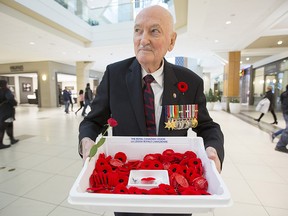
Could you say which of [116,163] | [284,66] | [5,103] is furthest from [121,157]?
[284,66]

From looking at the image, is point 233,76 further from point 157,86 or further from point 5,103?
point 157,86

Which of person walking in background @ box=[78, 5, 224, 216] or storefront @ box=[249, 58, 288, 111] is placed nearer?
person walking in background @ box=[78, 5, 224, 216]

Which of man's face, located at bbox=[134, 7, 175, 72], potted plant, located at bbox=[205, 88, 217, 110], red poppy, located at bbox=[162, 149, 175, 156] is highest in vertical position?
man's face, located at bbox=[134, 7, 175, 72]

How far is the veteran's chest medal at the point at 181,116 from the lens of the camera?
0.92 metres

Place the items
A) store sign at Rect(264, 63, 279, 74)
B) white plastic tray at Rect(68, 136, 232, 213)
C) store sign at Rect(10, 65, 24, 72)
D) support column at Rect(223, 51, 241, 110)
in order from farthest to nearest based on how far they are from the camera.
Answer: store sign at Rect(10, 65, 24, 72)
store sign at Rect(264, 63, 279, 74)
support column at Rect(223, 51, 241, 110)
white plastic tray at Rect(68, 136, 232, 213)

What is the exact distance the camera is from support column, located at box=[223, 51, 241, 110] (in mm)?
10047

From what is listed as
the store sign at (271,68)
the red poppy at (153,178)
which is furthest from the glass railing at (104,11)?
the store sign at (271,68)

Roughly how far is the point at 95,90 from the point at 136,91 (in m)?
4.94

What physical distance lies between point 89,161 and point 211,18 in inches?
247

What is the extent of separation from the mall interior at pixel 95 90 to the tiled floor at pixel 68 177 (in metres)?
0.01

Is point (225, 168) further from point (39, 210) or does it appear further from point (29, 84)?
point (29, 84)

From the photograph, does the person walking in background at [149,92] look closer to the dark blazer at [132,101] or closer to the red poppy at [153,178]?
the dark blazer at [132,101]

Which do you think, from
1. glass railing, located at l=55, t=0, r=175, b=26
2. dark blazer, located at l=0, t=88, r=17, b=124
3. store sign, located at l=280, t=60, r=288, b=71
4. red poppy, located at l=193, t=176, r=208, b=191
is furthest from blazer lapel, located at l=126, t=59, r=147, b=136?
store sign, located at l=280, t=60, r=288, b=71

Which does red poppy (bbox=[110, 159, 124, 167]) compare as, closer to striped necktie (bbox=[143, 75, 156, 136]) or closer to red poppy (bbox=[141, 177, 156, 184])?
red poppy (bbox=[141, 177, 156, 184])
